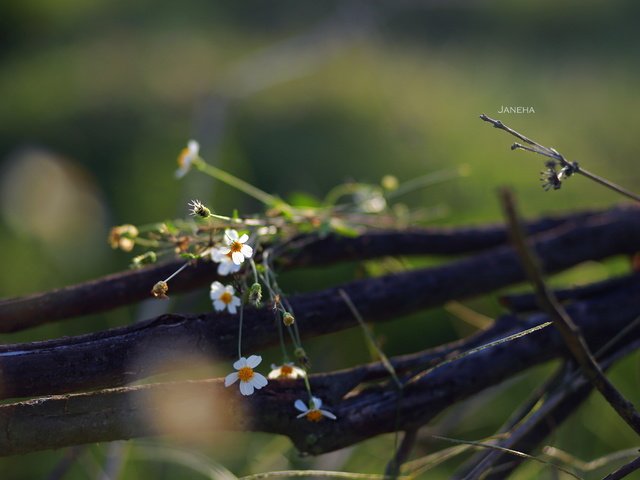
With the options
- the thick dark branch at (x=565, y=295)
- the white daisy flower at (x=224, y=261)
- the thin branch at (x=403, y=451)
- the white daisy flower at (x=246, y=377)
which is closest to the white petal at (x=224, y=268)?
the white daisy flower at (x=224, y=261)

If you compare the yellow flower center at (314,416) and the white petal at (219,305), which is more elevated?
the white petal at (219,305)

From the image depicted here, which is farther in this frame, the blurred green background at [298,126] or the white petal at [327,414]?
the blurred green background at [298,126]

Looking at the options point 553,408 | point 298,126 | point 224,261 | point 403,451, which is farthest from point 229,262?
point 298,126

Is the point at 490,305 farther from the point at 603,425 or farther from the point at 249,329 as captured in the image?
the point at 249,329

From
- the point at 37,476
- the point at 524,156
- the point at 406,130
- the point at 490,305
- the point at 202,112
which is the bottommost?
the point at 37,476

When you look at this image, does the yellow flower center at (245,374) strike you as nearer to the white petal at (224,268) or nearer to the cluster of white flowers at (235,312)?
the cluster of white flowers at (235,312)

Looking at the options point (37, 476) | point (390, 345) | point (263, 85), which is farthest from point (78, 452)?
point (263, 85)
